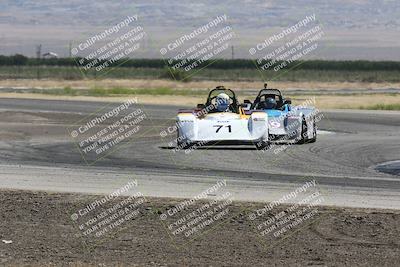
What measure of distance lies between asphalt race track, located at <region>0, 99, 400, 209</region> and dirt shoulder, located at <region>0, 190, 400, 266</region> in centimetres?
190

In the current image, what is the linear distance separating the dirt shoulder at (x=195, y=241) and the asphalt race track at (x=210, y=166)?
1.90 meters

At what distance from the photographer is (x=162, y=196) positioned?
19281 mm

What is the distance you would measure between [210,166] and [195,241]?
8770 millimetres

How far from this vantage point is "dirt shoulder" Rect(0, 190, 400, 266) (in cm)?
1413

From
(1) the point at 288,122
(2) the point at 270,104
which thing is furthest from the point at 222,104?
(2) the point at 270,104

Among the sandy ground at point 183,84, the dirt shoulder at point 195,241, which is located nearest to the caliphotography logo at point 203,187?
the dirt shoulder at point 195,241

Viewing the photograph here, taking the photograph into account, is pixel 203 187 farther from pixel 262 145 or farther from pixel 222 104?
pixel 222 104

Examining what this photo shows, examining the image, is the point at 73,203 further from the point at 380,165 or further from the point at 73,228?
the point at 380,165

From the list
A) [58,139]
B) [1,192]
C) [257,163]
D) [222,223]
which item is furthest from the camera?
[58,139]

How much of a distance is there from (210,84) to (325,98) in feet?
101

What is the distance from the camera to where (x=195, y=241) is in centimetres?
1559

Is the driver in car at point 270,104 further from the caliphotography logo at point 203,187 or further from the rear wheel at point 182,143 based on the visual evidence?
the rear wheel at point 182,143

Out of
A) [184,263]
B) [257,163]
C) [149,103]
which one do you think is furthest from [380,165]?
[149,103]

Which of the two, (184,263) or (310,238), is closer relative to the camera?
(184,263)
